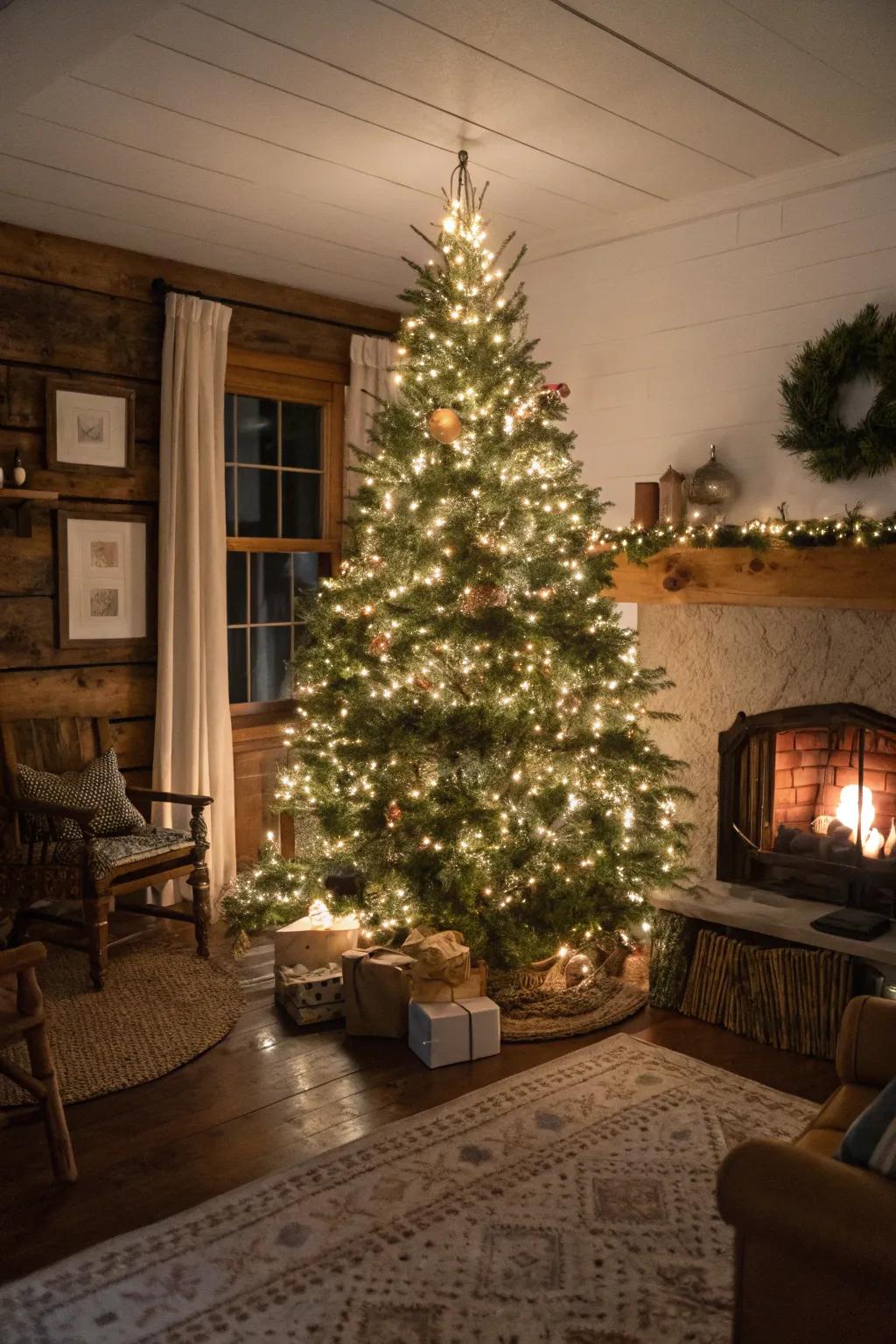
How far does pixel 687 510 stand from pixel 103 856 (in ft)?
8.06

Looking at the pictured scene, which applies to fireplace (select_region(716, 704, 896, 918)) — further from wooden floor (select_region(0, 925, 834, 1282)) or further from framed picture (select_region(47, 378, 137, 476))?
framed picture (select_region(47, 378, 137, 476))

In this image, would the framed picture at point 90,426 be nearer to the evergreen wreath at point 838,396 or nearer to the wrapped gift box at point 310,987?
the wrapped gift box at point 310,987

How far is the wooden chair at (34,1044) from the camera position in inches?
98.8

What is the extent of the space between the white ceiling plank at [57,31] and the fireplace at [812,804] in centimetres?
286

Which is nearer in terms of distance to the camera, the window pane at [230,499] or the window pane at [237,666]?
the window pane at [230,499]

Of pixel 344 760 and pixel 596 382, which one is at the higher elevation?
pixel 596 382

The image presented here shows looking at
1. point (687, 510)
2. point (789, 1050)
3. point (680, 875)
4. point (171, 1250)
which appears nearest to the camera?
point (171, 1250)

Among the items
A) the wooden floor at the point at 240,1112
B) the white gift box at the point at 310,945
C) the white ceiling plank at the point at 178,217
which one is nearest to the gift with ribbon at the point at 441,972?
the wooden floor at the point at 240,1112

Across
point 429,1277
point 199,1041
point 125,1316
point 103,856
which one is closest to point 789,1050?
point 429,1277

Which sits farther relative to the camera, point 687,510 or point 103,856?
point 687,510

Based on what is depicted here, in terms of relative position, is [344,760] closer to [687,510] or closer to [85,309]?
[687,510]

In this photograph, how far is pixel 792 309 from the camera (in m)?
3.80

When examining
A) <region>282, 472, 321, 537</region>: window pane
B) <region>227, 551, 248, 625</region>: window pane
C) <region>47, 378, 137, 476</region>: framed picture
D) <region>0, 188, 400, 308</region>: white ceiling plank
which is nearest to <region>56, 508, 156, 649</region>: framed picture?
<region>47, 378, 137, 476</region>: framed picture

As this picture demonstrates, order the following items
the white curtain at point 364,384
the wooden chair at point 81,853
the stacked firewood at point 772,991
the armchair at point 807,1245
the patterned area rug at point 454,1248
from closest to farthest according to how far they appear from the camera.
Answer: the armchair at point 807,1245, the patterned area rug at point 454,1248, the stacked firewood at point 772,991, the wooden chair at point 81,853, the white curtain at point 364,384
